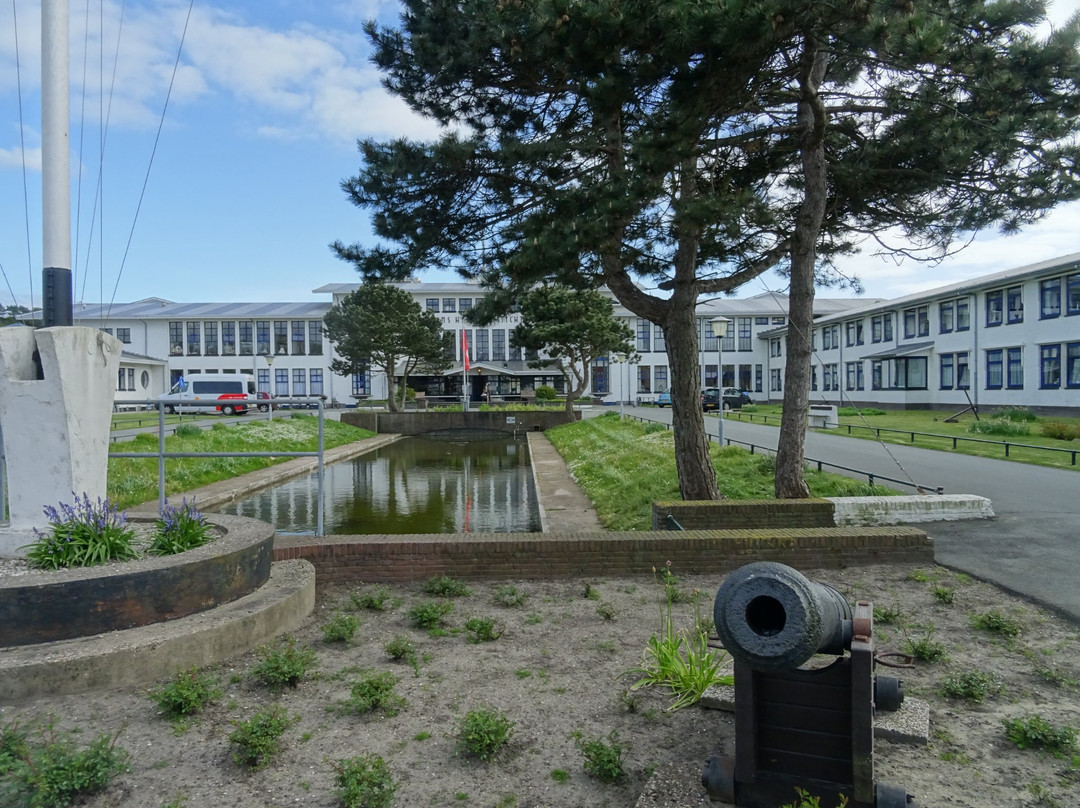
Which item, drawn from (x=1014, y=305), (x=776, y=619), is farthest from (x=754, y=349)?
(x=776, y=619)

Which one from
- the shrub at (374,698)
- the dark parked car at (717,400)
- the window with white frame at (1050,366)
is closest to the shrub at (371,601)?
the shrub at (374,698)

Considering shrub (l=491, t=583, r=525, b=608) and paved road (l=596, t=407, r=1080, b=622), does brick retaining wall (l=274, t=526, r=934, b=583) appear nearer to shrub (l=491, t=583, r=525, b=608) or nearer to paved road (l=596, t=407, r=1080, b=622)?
shrub (l=491, t=583, r=525, b=608)

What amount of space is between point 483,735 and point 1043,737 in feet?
8.07

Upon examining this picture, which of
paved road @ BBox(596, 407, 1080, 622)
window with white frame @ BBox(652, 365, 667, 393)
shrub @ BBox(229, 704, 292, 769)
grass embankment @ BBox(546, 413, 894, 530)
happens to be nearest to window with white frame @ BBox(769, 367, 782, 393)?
window with white frame @ BBox(652, 365, 667, 393)

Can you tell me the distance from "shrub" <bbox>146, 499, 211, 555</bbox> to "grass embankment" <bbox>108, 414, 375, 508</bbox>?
170 cm

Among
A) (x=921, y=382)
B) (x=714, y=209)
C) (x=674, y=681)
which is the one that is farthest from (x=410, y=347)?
(x=674, y=681)

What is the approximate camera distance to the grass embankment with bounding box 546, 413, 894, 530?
1106 cm

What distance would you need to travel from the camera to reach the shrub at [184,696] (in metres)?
3.72

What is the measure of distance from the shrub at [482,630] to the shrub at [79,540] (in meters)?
2.25

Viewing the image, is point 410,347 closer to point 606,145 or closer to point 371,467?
point 371,467

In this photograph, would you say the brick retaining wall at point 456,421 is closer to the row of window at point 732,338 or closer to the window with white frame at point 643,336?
the row of window at point 732,338

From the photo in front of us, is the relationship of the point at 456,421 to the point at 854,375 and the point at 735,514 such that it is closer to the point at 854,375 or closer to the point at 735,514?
the point at 854,375

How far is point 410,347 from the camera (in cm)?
4491

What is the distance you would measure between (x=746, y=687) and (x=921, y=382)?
140 ft
